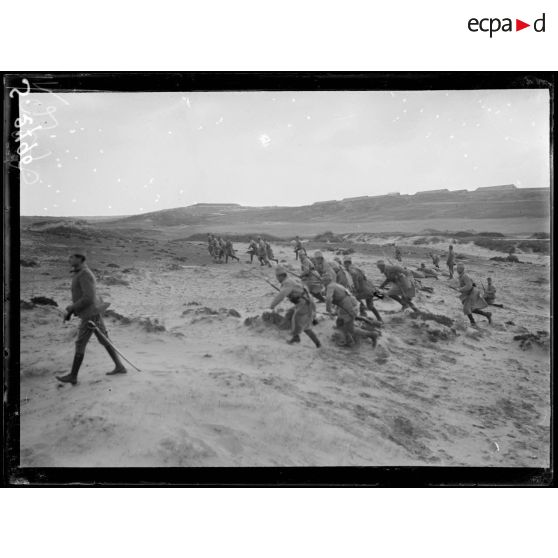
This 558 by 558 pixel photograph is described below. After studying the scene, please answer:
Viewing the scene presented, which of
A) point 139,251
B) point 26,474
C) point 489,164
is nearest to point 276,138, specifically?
point 139,251

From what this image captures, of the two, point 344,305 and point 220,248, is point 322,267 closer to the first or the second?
point 344,305

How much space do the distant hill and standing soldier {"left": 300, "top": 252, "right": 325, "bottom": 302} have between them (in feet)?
1.46

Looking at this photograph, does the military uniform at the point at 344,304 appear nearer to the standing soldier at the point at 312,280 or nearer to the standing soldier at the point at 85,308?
the standing soldier at the point at 312,280

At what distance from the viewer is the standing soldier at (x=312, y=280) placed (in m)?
4.62

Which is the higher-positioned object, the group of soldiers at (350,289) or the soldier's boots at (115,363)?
the group of soldiers at (350,289)

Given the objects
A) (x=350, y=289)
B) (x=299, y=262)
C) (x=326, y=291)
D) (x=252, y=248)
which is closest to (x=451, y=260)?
(x=350, y=289)

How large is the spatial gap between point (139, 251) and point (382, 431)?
2694 millimetres

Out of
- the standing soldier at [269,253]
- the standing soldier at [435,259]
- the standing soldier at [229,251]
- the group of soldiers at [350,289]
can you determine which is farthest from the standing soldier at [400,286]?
the standing soldier at [229,251]

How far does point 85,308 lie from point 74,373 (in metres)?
0.58

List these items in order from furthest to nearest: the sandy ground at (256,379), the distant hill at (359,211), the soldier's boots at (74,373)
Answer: the distant hill at (359,211), the soldier's boots at (74,373), the sandy ground at (256,379)

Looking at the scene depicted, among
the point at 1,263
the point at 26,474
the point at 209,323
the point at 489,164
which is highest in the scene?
the point at 489,164

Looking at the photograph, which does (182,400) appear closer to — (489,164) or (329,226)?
(329,226)

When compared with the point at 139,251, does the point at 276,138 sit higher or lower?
higher

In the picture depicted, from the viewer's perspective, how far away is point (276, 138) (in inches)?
182
